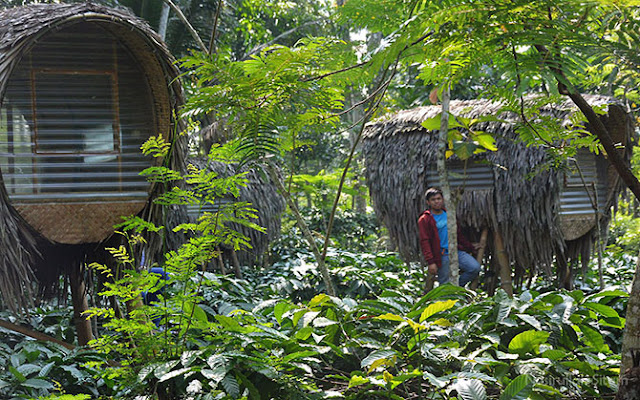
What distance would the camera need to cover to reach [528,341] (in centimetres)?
245

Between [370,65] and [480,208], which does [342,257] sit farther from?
[370,65]

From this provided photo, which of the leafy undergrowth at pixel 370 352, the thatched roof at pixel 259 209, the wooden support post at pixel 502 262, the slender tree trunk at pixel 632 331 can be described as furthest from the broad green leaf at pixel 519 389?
the thatched roof at pixel 259 209

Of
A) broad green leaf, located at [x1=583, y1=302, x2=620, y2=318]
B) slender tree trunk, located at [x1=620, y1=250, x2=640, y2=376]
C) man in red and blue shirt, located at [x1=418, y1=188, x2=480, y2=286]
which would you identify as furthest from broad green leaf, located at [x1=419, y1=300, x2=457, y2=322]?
man in red and blue shirt, located at [x1=418, y1=188, x2=480, y2=286]

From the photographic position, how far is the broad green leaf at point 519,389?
204cm

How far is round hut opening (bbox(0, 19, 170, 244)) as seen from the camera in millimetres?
3613

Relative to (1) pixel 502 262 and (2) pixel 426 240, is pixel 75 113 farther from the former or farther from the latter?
(1) pixel 502 262

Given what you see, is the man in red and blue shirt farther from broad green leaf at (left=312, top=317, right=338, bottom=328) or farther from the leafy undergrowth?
broad green leaf at (left=312, top=317, right=338, bottom=328)

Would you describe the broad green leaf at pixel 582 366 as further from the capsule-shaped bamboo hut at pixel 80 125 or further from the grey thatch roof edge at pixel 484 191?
the grey thatch roof edge at pixel 484 191

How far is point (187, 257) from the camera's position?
2404 mm

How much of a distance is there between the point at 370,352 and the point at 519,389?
2.46ft

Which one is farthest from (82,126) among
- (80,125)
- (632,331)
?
(632,331)

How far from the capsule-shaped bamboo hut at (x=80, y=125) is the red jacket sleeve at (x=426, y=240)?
3.24m

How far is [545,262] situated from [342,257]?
235cm

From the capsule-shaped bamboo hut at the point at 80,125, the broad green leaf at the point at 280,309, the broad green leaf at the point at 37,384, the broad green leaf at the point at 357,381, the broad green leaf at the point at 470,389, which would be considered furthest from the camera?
the capsule-shaped bamboo hut at the point at 80,125
